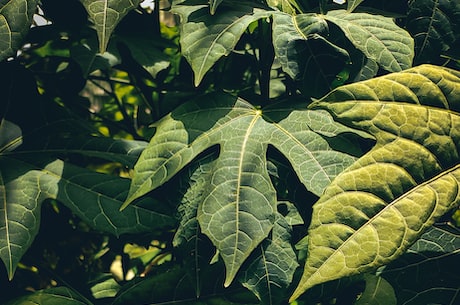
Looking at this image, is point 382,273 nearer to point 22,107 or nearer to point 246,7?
point 246,7

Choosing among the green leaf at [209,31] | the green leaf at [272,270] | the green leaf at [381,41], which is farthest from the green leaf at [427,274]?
the green leaf at [209,31]

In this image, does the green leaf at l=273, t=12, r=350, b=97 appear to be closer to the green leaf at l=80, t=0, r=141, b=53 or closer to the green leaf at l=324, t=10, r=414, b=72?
the green leaf at l=324, t=10, r=414, b=72

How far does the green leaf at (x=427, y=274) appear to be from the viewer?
2.65 feet

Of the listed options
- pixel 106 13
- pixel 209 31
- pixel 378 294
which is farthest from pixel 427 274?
pixel 106 13

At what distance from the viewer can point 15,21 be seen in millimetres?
892

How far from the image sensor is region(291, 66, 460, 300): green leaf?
654 millimetres

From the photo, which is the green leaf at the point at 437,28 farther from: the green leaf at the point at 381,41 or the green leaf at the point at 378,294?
the green leaf at the point at 378,294

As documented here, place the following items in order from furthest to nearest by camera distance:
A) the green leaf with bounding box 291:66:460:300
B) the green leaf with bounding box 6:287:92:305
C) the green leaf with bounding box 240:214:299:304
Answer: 1. the green leaf with bounding box 6:287:92:305
2. the green leaf with bounding box 240:214:299:304
3. the green leaf with bounding box 291:66:460:300

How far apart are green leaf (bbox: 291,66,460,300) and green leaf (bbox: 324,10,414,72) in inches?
2.8

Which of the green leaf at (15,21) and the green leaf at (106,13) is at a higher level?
the green leaf at (106,13)

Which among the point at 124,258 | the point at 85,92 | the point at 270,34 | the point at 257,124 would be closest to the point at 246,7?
the point at 270,34

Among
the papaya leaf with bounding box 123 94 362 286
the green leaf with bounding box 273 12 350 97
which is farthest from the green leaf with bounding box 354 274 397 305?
the green leaf with bounding box 273 12 350 97

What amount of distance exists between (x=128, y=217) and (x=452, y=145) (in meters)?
0.46

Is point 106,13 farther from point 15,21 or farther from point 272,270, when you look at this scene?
point 272,270
